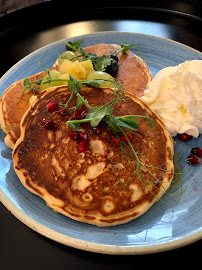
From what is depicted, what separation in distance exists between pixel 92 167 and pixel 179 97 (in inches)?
32.6

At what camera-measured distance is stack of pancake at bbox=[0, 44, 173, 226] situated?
1.76m

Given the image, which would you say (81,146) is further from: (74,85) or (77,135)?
(74,85)

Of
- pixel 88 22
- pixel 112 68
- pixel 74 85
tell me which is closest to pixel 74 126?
pixel 74 85

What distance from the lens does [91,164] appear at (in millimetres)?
1861

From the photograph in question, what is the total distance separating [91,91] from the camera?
2107 millimetres

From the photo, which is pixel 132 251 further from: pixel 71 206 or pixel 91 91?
pixel 91 91

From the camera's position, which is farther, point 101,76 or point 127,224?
point 101,76

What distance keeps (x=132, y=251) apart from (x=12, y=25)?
259cm

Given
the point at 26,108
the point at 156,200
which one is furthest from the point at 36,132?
the point at 156,200

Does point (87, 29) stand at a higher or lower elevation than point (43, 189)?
higher

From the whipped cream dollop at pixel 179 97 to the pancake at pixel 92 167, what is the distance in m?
0.17

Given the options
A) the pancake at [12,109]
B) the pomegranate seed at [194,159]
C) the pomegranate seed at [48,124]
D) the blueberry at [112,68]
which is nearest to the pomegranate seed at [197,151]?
the pomegranate seed at [194,159]

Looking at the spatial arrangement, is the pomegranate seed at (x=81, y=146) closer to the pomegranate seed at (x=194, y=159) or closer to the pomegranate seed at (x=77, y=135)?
the pomegranate seed at (x=77, y=135)

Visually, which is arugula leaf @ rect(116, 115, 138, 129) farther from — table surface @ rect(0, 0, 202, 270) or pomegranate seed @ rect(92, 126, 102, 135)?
table surface @ rect(0, 0, 202, 270)
